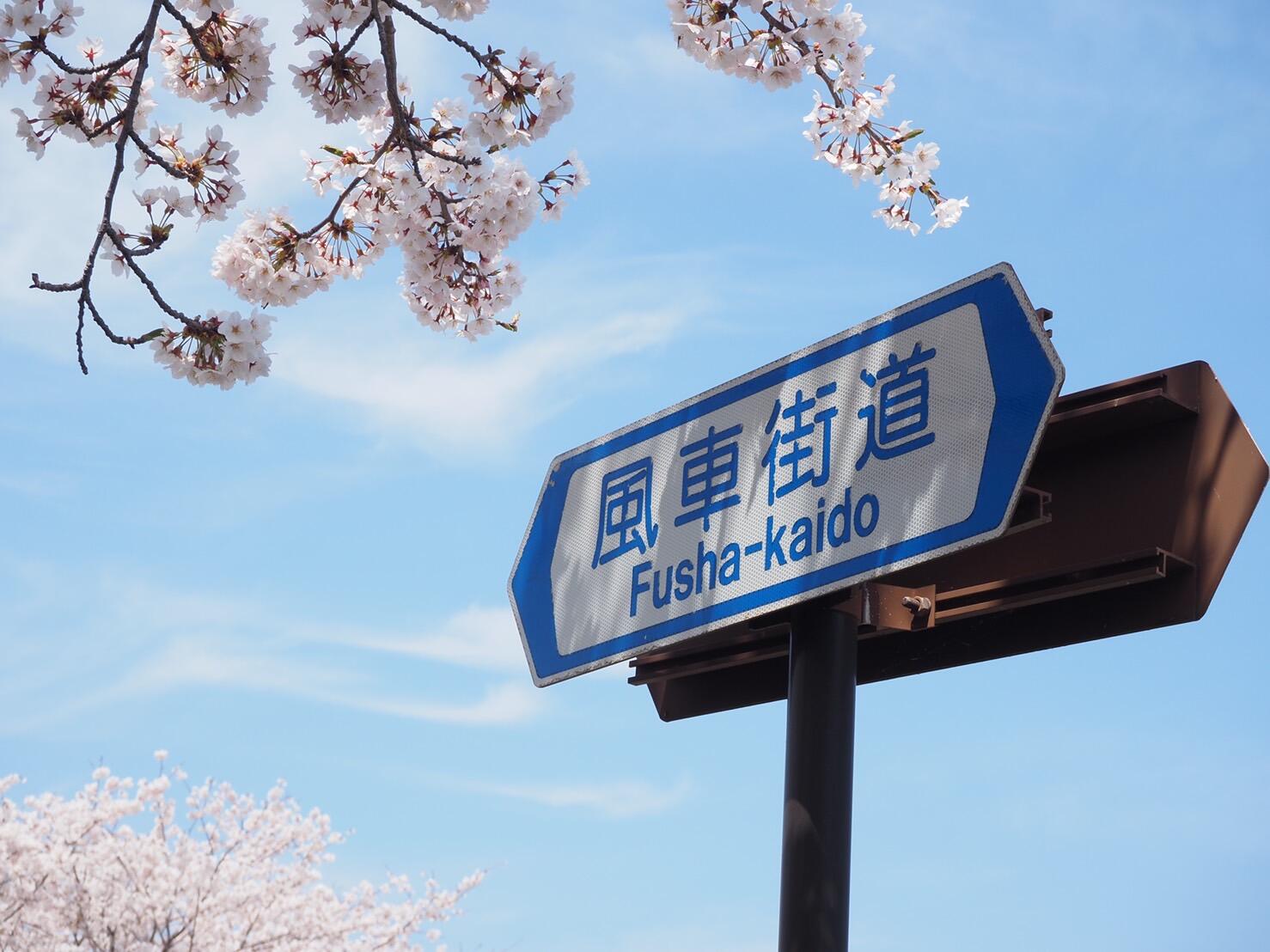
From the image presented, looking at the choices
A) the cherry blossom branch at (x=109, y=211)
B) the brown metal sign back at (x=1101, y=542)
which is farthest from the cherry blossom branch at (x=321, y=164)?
the brown metal sign back at (x=1101, y=542)

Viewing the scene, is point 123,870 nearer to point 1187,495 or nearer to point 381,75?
point 381,75

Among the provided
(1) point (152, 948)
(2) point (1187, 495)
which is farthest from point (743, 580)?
(1) point (152, 948)

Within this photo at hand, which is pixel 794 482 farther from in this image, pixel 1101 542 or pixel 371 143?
pixel 371 143

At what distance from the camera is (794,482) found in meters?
2.39

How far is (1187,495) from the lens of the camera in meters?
2.34

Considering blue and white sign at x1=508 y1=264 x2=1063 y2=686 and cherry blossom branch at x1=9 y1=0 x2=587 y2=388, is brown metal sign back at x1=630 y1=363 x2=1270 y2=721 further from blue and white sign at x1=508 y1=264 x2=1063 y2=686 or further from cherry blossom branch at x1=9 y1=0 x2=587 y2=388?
cherry blossom branch at x1=9 y1=0 x2=587 y2=388

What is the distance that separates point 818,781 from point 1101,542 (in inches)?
28.8

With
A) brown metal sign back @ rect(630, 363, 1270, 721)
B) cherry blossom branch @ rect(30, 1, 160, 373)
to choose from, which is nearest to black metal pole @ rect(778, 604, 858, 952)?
brown metal sign back @ rect(630, 363, 1270, 721)

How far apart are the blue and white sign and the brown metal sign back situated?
0.51 feet

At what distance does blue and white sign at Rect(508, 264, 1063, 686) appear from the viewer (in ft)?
6.93

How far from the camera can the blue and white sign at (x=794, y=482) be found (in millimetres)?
2113

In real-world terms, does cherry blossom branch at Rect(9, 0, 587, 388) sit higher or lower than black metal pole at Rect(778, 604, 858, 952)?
higher

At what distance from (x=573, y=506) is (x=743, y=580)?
22.0 inches

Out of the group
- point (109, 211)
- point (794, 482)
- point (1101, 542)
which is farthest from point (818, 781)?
point (109, 211)
